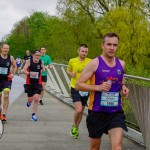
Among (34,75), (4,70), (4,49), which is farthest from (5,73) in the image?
(34,75)

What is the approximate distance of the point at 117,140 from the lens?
465 cm

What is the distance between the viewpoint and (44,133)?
827 centimetres

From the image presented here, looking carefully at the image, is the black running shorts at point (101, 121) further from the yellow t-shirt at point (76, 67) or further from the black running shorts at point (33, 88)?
the black running shorts at point (33, 88)

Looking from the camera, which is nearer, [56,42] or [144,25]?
[144,25]

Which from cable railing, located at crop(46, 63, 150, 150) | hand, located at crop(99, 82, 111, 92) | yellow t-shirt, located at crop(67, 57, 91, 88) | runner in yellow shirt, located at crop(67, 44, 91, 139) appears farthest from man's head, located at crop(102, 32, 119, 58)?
yellow t-shirt, located at crop(67, 57, 91, 88)

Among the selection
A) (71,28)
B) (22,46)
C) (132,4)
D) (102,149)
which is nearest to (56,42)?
(71,28)

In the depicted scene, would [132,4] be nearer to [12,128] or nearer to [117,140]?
[12,128]

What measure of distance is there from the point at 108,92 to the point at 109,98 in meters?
0.07

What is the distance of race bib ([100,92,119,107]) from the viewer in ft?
16.2

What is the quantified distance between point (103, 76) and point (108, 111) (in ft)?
1.43

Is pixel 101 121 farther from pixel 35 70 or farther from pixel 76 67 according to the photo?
pixel 35 70

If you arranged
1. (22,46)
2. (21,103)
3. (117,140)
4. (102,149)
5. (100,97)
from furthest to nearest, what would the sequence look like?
(22,46) < (21,103) < (102,149) < (100,97) < (117,140)

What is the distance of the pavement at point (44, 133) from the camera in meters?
7.09

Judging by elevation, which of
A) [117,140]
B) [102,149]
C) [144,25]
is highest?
[144,25]
